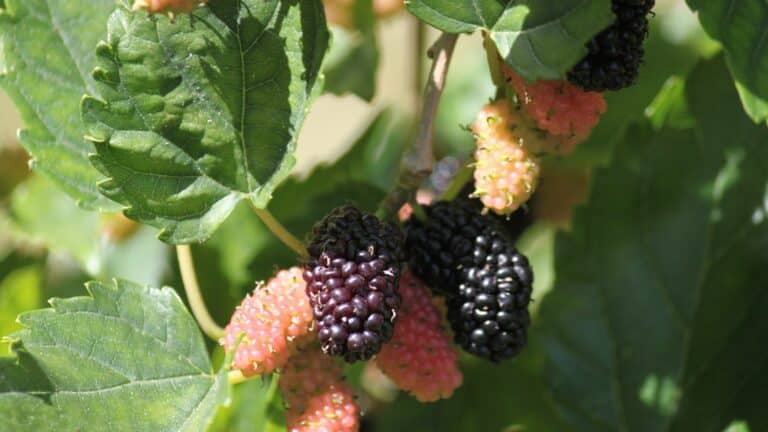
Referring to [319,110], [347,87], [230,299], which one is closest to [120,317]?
[230,299]

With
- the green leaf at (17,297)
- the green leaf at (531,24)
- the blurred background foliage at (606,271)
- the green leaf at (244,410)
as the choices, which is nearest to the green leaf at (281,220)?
the blurred background foliage at (606,271)

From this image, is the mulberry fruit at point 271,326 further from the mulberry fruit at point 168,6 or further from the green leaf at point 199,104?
the mulberry fruit at point 168,6

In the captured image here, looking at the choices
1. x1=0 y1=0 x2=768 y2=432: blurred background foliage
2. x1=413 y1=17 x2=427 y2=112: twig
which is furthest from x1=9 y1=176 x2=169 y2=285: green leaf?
x1=413 y1=17 x2=427 y2=112: twig

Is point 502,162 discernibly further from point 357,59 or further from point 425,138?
point 357,59

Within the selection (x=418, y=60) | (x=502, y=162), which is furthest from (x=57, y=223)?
(x=502, y=162)

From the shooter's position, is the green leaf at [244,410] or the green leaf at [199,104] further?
the green leaf at [244,410]

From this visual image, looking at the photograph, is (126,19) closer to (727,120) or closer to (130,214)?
(130,214)
